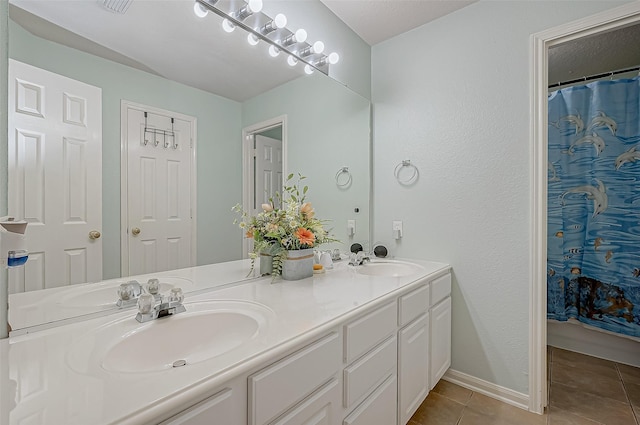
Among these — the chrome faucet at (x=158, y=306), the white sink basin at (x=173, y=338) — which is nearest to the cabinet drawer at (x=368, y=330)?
the white sink basin at (x=173, y=338)

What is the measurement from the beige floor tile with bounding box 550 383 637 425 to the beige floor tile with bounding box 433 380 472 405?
0.46 meters

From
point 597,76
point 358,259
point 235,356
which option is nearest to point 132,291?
point 235,356

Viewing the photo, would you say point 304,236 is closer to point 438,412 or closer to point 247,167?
point 247,167

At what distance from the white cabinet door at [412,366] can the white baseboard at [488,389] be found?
478mm

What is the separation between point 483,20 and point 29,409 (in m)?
2.60

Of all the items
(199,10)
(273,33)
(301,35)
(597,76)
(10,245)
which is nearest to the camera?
(10,245)

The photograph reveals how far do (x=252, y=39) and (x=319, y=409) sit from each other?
65.9 inches

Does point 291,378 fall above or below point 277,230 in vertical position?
below

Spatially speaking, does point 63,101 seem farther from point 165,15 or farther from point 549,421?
point 549,421

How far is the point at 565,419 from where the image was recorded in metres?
1.65

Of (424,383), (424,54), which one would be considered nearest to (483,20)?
(424,54)

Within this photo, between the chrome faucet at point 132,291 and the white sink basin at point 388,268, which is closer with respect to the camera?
the chrome faucet at point 132,291

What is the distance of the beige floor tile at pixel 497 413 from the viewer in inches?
64.9

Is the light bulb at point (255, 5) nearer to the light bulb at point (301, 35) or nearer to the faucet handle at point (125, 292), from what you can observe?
the light bulb at point (301, 35)
